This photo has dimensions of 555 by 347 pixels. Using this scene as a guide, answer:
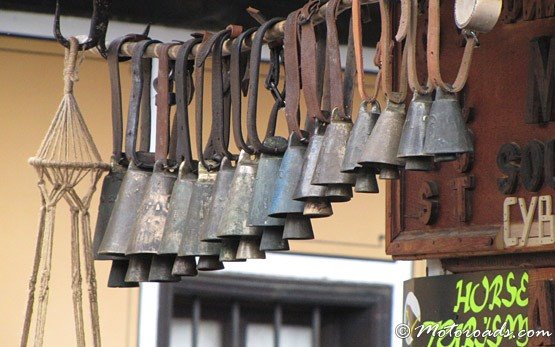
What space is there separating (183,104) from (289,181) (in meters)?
0.52

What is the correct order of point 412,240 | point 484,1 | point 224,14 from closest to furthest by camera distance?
point 484,1, point 412,240, point 224,14

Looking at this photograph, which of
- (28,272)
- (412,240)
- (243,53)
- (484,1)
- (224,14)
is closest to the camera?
(484,1)

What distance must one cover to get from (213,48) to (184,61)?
3.6 inches

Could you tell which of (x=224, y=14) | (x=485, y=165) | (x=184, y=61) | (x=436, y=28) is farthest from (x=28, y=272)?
(x=436, y=28)

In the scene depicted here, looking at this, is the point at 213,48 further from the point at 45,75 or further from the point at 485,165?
the point at 45,75

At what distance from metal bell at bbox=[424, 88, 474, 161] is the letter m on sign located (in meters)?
0.76

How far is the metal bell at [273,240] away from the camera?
3.10 metres

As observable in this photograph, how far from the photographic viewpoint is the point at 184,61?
135 inches

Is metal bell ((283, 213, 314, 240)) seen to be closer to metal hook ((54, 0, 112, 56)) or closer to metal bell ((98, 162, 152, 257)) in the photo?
metal bell ((98, 162, 152, 257))

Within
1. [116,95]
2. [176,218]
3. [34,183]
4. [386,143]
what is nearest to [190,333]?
[34,183]

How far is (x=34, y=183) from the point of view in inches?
192

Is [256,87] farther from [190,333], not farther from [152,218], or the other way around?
[190,333]

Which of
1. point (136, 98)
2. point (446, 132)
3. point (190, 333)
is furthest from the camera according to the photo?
point (190, 333)

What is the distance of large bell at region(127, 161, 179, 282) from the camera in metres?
3.33
